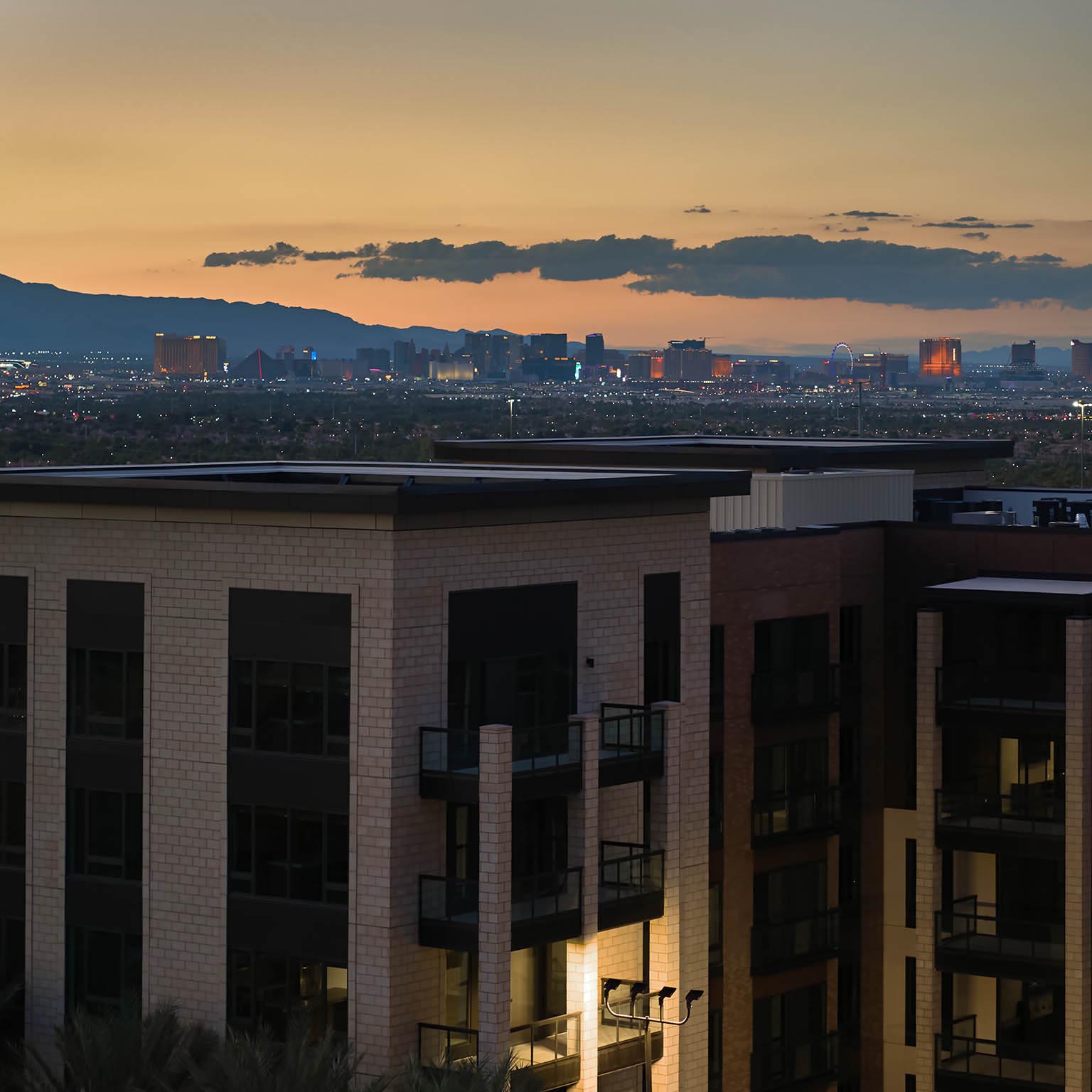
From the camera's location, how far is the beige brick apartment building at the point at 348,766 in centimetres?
3122

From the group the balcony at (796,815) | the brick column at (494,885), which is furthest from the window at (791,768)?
the brick column at (494,885)

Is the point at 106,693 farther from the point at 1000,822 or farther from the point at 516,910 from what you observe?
the point at 1000,822

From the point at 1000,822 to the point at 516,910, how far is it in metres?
12.4

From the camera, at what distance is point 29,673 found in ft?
111

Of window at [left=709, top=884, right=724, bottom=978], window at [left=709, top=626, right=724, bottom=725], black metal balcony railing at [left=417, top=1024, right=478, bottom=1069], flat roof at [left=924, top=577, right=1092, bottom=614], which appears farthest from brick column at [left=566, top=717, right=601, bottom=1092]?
flat roof at [left=924, top=577, right=1092, bottom=614]

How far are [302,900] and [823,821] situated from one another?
1314 centimetres

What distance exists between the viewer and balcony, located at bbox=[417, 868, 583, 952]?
103 feet

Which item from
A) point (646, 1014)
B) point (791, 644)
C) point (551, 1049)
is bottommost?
point (551, 1049)

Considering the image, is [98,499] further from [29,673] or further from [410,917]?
[410,917]

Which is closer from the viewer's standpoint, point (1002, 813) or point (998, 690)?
point (998, 690)

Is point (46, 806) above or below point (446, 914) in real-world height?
above

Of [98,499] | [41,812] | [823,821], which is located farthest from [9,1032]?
[823,821]

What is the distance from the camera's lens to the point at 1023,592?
3944 cm

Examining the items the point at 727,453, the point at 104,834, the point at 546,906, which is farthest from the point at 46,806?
the point at 727,453
